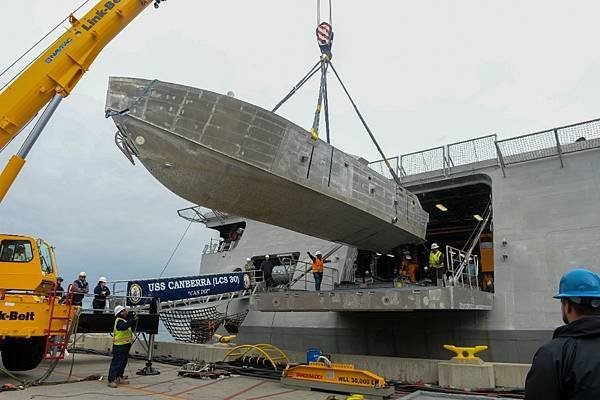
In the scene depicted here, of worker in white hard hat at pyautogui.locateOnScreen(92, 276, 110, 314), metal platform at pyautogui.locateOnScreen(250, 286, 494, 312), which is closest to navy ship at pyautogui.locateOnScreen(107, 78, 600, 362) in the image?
metal platform at pyautogui.locateOnScreen(250, 286, 494, 312)

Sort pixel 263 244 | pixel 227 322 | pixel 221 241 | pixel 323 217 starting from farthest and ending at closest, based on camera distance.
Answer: pixel 221 241, pixel 263 244, pixel 227 322, pixel 323 217

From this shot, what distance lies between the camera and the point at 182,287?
1320 cm

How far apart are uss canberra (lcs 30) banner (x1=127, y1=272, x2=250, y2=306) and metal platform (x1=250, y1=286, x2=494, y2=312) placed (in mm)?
→ 2891

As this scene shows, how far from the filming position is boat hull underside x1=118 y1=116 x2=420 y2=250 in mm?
8266

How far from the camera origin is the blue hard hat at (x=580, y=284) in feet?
6.16

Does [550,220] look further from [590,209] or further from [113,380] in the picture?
[113,380]

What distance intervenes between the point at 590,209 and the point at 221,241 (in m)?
14.5

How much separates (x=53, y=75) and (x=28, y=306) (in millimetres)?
4725

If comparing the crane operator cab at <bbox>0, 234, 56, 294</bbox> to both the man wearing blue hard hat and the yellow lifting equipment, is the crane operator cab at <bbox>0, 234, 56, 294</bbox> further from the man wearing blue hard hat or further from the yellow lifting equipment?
the man wearing blue hard hat

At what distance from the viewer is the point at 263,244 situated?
56.9 feet

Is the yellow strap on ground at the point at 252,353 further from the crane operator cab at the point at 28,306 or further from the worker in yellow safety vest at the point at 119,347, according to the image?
the crane operator cab at the point at 28,306

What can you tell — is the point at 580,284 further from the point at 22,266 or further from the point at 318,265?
the point at 318,265

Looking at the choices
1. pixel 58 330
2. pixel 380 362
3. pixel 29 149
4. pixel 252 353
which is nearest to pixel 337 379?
pixel 380 362

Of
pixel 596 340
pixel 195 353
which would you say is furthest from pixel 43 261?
pixel 596 340
